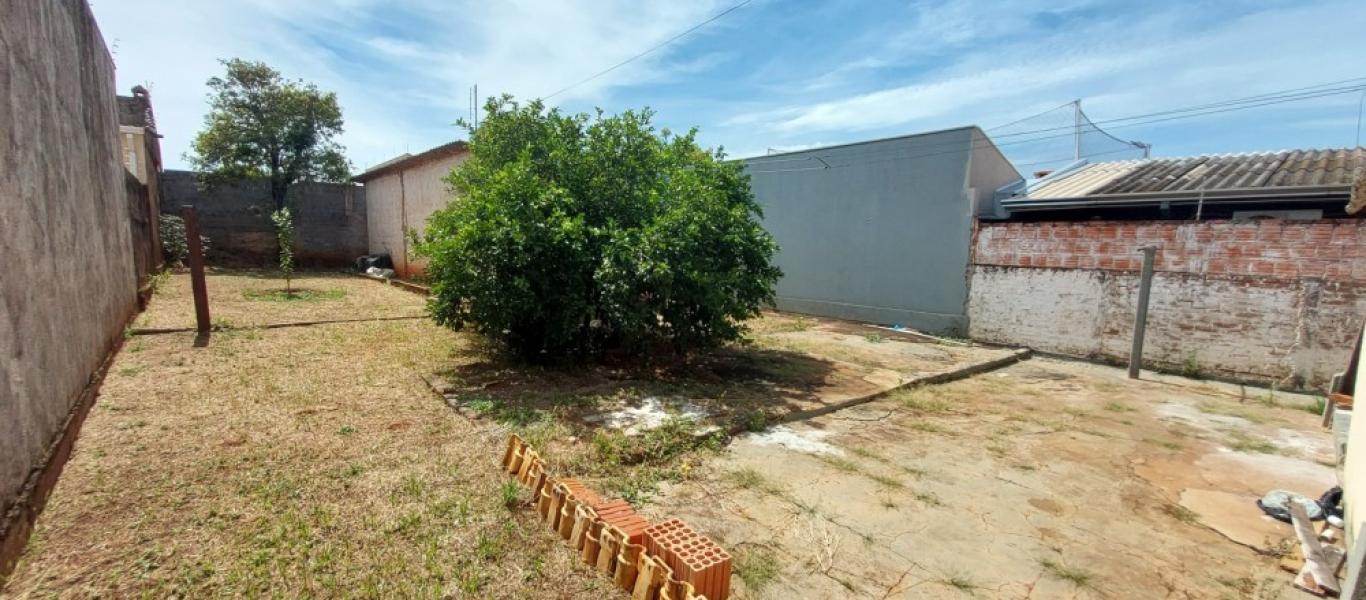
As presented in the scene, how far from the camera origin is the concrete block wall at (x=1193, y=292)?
6324 mm

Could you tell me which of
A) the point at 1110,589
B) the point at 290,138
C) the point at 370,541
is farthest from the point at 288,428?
the point at 290,138

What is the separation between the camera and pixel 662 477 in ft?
11.8

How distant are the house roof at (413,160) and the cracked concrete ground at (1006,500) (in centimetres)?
997

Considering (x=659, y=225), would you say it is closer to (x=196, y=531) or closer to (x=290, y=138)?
(x=196, y=531)

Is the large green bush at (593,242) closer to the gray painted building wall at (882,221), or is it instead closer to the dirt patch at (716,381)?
the dirt patch at (716,381)

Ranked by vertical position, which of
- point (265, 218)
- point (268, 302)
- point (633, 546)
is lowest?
point (633, 546)

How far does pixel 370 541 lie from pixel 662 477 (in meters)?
1.68

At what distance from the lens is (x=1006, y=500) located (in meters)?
3.48

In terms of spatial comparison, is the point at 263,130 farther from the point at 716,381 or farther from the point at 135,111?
the point at 716,381

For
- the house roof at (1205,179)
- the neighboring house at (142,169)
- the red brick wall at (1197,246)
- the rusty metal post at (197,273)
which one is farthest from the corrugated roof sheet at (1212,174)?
the neighboring house at (142,169)

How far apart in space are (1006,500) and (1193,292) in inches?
238

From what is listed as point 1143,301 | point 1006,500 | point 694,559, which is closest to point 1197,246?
point 1143,301

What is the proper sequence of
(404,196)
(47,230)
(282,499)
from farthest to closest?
(404,196)
(47,230)
(282,499)

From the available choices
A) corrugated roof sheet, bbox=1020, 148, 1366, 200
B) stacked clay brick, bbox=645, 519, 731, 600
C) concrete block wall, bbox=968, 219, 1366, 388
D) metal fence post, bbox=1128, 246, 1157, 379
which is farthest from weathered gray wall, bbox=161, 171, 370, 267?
metal fence post, bbox=1128, 246, 1157, 379
